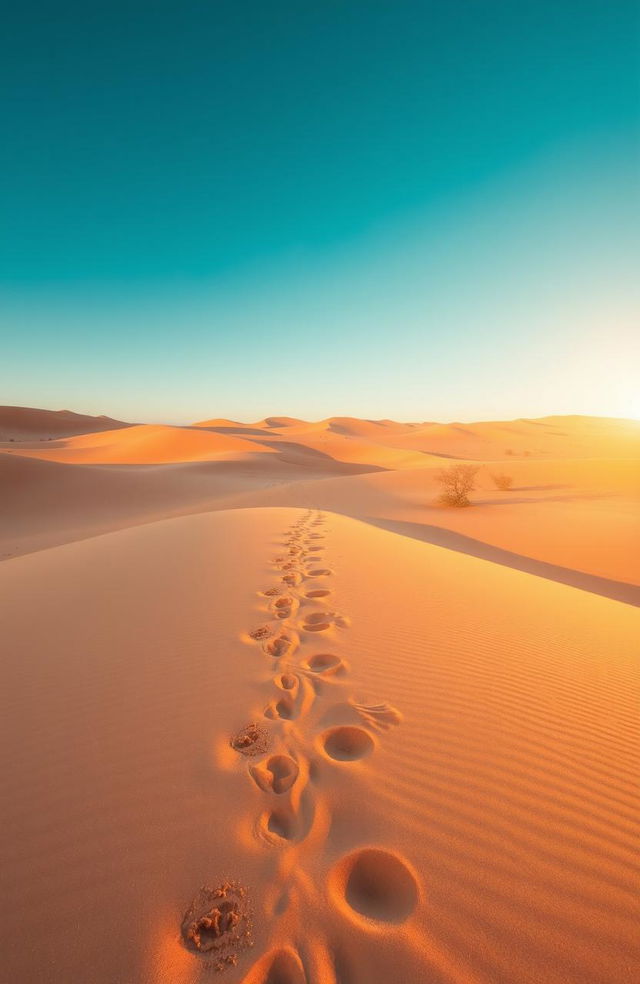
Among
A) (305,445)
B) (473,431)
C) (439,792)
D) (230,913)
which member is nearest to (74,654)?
(230,913)

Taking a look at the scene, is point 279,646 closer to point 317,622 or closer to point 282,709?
point 317,622

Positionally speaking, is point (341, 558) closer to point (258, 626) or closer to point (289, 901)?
point (258, 626)

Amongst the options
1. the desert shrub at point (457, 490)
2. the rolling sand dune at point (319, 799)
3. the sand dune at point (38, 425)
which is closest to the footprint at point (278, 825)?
the rolling sand dune at point (319, 799)

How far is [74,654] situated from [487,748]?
9.66 ft

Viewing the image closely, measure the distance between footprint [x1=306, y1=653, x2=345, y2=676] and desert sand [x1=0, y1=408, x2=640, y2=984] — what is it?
0.03 m

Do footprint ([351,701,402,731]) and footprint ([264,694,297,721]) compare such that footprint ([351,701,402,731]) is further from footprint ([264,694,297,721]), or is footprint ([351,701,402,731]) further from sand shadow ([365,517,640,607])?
sand shadow ([365,517,640,607])

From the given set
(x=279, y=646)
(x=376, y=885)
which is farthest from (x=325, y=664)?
(x=376, y=885)

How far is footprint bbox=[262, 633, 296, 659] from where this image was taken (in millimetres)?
3254

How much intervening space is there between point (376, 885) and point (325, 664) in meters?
1.63

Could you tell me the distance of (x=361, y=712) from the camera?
8.03ft

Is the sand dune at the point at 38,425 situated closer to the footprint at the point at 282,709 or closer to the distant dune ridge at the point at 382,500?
the distant dune ridge at the point at 382,500

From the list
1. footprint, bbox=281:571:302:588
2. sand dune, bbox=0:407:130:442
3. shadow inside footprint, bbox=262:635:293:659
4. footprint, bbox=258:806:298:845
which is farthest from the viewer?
sand dune, bbox=0:407:130:442

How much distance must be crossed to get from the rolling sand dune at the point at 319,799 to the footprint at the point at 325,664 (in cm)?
2

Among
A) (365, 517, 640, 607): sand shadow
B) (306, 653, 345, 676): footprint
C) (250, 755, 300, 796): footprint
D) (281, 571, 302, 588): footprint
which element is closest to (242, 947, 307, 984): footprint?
(250, 755, 300, 796): footprint
